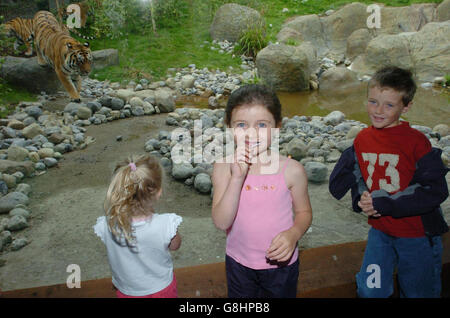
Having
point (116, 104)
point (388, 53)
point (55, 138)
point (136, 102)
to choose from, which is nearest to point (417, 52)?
point (388, 53)

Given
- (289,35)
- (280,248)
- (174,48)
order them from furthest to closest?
(289,35) < (174,48) < (280,248)

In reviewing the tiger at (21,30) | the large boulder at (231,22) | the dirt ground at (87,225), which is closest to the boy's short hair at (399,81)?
the dirt ground at (87,225)

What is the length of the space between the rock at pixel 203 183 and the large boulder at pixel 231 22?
6.19m

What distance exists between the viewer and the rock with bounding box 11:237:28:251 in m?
2.38

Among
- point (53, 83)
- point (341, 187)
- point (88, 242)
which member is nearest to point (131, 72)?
point (53, 83)

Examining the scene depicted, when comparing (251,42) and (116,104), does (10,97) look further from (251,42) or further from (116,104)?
(251,42)

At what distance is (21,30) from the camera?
6492 millimetres

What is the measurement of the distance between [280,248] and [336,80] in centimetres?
686

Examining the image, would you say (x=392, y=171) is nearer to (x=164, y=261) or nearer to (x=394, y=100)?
(x=394, y=100)

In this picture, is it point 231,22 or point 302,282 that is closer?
point 302,282

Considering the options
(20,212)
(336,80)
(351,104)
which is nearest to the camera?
(20,212)

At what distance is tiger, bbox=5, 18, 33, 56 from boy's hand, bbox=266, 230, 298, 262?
6.87 m

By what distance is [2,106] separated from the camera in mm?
5195
